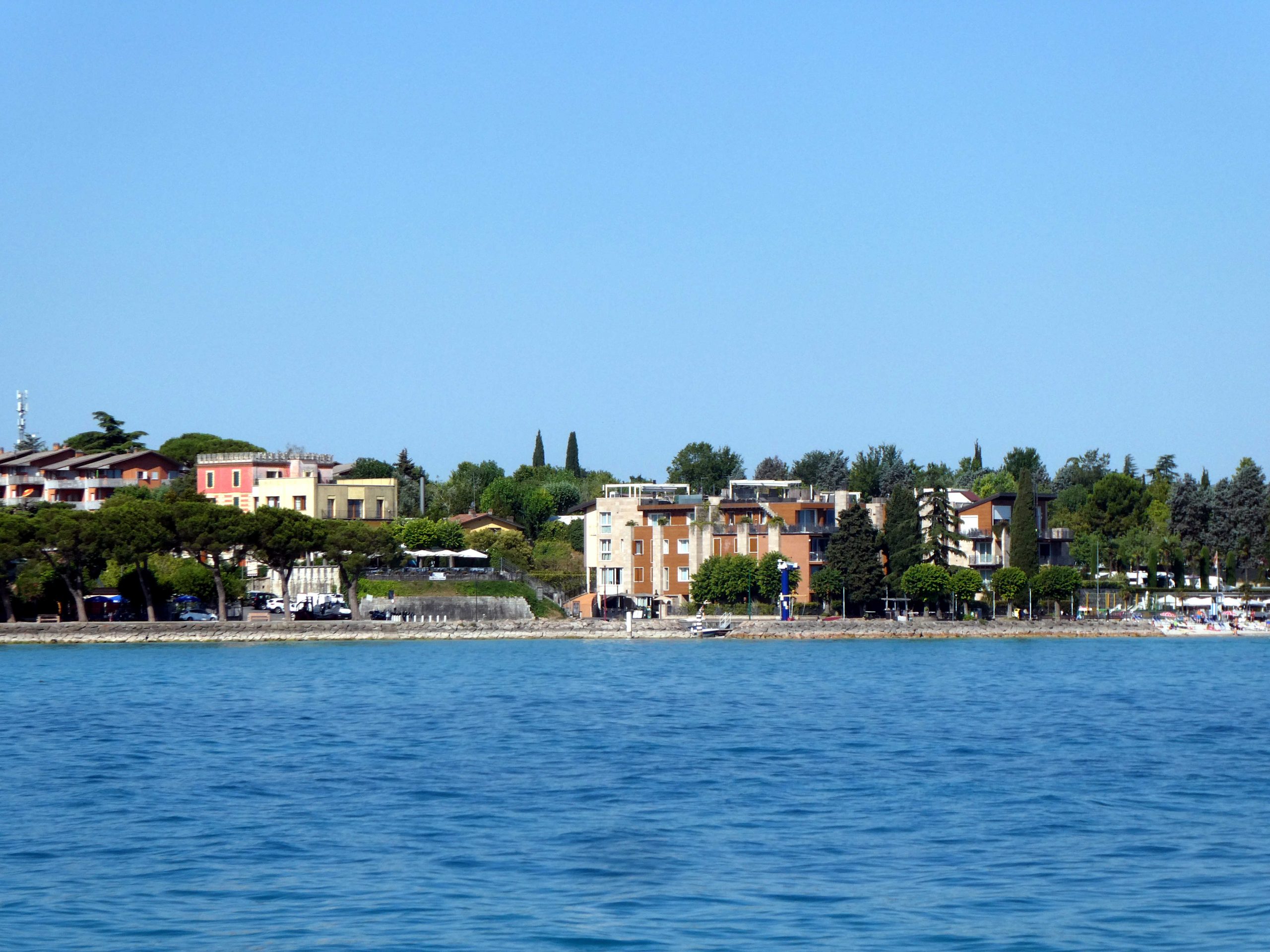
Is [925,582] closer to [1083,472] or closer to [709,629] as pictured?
[709,629]

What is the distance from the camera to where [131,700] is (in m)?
47.4

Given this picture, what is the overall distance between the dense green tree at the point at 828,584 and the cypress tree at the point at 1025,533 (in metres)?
11.6

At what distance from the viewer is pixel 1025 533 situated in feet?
291

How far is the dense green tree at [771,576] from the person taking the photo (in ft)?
→ 279

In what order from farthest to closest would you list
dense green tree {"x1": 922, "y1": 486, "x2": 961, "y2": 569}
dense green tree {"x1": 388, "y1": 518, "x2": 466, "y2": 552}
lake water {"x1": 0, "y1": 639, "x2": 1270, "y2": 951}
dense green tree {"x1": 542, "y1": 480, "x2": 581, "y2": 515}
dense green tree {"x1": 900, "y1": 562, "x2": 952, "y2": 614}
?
dense green tree {"x1": 542, "y1": 480, "x2": 581, "y2": 515}, dense green tree {"x1": 388, "y1": 518, "x2": 466, "y2": 552}, dense green tree {"x1": 922, "y1": 486, "x2": 961, "y2": 569}, dense green tree {"x1": 900, "y1": 562, "x2": 952, "y2": 614}, lake water {"x1": 0, "y1": 639, "x2": 1270, "y2": 951}

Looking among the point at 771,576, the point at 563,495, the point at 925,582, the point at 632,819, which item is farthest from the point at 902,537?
the point at 632,819

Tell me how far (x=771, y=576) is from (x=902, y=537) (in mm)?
7633

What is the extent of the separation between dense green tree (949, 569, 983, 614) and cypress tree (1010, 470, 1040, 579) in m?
3.86

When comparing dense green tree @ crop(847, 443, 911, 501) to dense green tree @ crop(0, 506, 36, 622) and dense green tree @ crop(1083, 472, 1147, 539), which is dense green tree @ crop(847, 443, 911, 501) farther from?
dense green tree @ crop(0, 506, 36, 622)

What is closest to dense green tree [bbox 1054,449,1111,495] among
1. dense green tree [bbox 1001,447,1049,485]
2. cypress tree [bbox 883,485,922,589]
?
dense green tree [bbox 1001,447,1049,485]

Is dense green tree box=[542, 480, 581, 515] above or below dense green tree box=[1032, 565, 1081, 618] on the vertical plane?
above

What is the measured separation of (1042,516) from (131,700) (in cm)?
6699

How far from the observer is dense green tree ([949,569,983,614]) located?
8538 centimetres

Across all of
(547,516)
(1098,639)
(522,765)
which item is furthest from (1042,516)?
(522,765)
